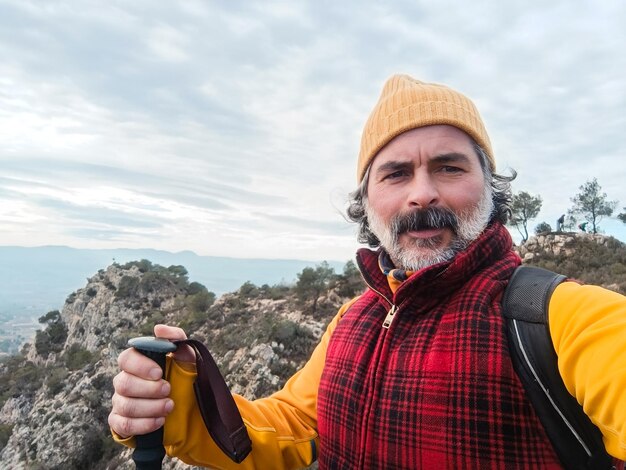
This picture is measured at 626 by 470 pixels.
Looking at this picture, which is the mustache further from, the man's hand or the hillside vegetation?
the hillside vegetation

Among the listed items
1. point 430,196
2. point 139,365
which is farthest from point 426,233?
point 139,365

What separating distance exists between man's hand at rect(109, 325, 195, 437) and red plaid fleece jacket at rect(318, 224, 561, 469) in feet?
2.77

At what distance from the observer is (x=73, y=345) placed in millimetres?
33688

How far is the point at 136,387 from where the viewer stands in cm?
161

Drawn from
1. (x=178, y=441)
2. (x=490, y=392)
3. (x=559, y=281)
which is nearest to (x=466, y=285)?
(x=559, y=281)

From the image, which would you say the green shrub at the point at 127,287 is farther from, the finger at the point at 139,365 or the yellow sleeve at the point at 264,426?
the finger at the point at 139,365

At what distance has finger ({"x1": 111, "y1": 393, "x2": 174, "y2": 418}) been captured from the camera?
1.62 meters

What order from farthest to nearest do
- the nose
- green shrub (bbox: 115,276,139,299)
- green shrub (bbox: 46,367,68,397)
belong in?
green shrub (bbox: 115,276,139,299) → green shrub (bbox: 46,367,68,397) → the nose

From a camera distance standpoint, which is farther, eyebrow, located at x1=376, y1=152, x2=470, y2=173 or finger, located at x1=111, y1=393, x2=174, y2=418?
eyebrow, located at x1=376, y1=152, x2=470, y2=173

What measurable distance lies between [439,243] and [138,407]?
1.63 m

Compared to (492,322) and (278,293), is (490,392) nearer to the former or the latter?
(492,322)

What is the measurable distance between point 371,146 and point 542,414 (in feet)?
5.37

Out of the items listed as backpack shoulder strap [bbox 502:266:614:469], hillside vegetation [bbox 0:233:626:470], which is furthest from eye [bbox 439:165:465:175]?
hillside vegetation [bbox 0:233:626:470]

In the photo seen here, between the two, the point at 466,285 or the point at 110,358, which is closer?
the point at 466,285
